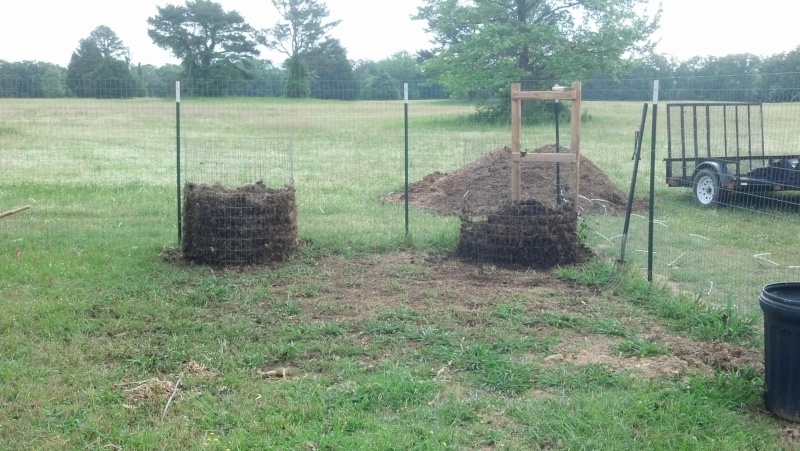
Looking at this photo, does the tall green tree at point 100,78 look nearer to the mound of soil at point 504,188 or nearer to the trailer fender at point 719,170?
the mound of soil at point 504,188

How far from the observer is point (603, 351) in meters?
5.80

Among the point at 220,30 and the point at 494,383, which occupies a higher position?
the point at 220,30

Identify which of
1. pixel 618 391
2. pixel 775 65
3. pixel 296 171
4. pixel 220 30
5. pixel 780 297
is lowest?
pixel 618 391

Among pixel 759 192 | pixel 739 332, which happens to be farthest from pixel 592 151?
pixel 739 332

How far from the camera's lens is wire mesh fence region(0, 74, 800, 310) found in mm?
8664

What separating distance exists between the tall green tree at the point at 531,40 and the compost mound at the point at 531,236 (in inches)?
877

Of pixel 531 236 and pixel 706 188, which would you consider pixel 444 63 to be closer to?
pixel 706 188

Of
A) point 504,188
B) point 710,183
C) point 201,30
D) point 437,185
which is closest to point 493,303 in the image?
point 504,188

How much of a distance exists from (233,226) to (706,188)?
857cm

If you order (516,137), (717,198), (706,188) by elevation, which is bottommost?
(717,198)

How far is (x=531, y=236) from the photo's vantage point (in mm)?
8445

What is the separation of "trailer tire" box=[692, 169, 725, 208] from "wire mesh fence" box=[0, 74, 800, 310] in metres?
0.06

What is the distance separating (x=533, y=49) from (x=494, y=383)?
28743 millimetres

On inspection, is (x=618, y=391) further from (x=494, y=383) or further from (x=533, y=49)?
(x=533, y=49)
